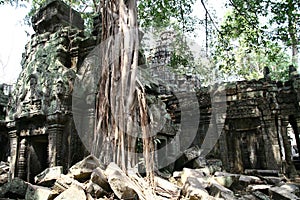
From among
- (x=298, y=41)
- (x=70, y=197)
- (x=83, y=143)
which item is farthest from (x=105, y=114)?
(x=298, y=41)

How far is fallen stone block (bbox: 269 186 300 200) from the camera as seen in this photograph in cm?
323

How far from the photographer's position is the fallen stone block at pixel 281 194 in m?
3.23

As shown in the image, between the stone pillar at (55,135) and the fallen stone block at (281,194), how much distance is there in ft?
12.7

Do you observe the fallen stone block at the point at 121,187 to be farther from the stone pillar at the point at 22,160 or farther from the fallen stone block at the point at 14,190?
the stone pillar at the point at 22,160

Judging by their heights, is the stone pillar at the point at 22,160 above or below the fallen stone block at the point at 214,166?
above

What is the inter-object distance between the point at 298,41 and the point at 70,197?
20.6ft

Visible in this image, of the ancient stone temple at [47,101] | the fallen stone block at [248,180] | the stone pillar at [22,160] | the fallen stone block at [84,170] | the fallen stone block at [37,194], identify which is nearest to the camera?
the fallen stone block at [37,194]

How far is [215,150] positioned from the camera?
28.1ft

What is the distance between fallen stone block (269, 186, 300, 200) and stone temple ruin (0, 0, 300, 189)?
1544 mm

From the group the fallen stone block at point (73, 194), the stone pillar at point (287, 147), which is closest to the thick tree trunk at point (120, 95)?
the fallen stone block at point (73, 194)

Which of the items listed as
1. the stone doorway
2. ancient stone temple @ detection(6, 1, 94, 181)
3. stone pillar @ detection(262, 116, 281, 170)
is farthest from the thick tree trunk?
stone pillar @ detection(262, 116, 281, 170)

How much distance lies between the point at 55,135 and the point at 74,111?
0.62m

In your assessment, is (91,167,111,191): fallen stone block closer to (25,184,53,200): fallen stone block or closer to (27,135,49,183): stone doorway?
(25,184,53,200): fallen stone block

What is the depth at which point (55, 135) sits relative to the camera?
17.7 ft
